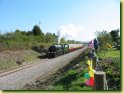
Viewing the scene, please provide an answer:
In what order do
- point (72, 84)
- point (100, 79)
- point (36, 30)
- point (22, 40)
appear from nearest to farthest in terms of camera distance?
point (100, 79)
point (72, 84)
point (36, 30)
point (22, 40)

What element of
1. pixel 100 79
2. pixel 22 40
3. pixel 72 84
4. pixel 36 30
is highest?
pixel 36 30

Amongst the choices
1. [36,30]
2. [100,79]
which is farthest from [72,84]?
[36,30]

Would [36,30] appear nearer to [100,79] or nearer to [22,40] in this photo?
[22,40]

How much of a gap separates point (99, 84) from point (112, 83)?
3.58m

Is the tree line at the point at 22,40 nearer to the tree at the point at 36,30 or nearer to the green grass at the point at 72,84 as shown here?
the tree at the point at 36,30

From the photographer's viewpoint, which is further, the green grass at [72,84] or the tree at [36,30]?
the tree at [36,30]

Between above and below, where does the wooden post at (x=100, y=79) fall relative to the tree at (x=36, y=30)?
below

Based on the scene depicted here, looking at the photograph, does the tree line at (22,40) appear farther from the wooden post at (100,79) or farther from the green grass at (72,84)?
the wooden post at (100,79)

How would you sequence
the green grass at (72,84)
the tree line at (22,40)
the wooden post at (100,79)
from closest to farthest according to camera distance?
the wooden post at (100,79) < the green grass at (72,84) < the tree line at (22,40)

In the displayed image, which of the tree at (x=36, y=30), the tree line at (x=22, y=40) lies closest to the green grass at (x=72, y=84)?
the tree at (x=36, y=30)

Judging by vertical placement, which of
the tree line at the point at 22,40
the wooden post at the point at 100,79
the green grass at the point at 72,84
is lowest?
the green grass at the point at 72,84

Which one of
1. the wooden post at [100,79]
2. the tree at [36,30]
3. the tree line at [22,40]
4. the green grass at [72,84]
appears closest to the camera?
the wooden post at [100,79]

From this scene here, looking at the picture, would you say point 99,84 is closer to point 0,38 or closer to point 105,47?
point 105,47

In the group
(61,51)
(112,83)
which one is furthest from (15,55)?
(112,83)
